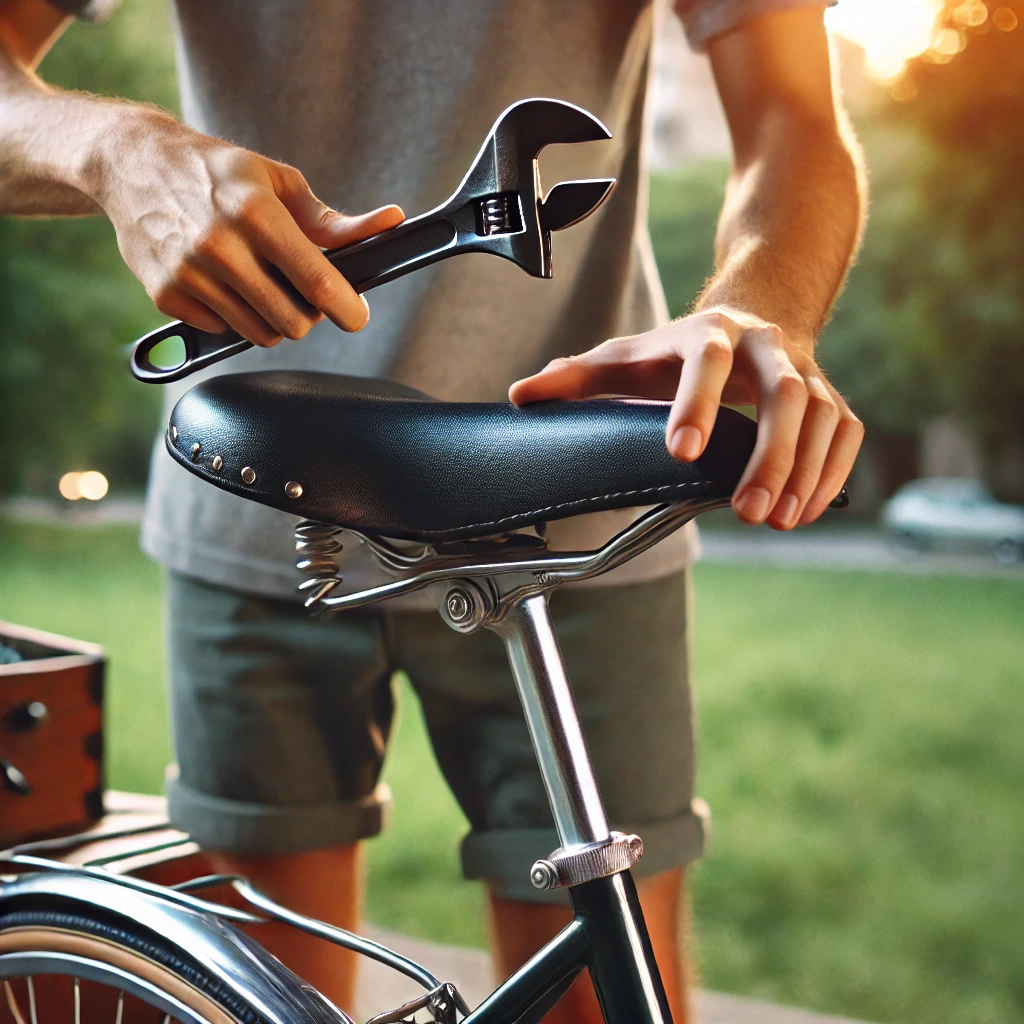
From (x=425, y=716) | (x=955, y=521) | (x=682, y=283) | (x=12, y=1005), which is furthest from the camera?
(x=955, y=521)

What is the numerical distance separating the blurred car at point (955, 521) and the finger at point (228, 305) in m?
9.17

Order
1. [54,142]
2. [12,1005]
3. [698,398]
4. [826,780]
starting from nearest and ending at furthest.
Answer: [698,398]
[54,142]
[12,1005]
[826,780]

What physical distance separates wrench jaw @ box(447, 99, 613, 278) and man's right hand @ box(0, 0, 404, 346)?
5 cm

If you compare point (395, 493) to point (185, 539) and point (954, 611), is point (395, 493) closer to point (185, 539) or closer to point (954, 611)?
point (185, 539)

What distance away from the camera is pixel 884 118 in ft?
23.3

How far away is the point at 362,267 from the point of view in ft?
1.79

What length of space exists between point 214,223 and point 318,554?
17cm

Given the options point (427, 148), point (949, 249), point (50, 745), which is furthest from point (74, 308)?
point (427, 148)

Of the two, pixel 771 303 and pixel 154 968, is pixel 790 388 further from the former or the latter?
pixel 154 968

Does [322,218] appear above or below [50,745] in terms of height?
above

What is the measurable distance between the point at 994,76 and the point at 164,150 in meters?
6.35

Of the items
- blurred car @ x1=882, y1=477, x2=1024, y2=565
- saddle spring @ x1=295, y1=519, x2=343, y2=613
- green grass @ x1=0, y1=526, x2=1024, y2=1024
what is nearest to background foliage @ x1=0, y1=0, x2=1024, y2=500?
blurred car @ x1=882, y1=477, x2=1024, y2=565

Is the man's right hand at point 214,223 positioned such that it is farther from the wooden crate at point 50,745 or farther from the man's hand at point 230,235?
the wooden crate at point 50,745

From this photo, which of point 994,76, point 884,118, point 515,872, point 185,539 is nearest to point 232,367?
point 185,539
